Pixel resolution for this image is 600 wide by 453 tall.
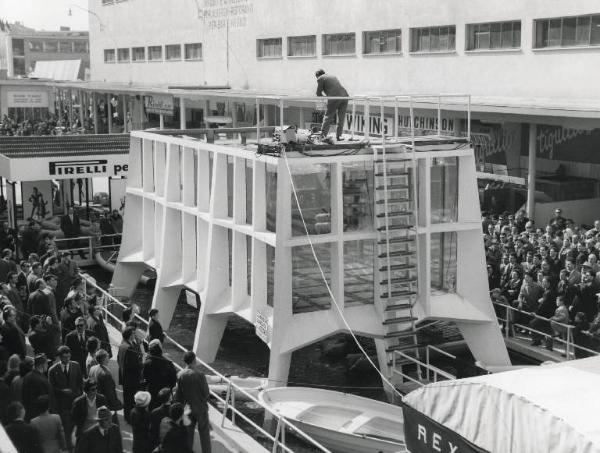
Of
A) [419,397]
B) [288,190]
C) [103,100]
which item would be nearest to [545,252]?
[288,190]

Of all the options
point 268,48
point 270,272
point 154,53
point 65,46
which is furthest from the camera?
point 65,46

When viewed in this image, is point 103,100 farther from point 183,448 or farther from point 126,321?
point 183,448

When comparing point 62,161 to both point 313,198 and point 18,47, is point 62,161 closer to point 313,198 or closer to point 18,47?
point 313,198

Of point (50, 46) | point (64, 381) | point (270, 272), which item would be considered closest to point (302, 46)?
point (270, 272)

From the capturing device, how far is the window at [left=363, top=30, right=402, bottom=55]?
3162 cm

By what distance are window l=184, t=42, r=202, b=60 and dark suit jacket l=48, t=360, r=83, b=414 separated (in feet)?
127

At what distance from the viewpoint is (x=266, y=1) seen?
131ft

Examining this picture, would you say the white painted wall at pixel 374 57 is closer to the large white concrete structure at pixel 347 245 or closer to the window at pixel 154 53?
the window at pixel 154 53

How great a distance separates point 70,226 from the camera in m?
26.0

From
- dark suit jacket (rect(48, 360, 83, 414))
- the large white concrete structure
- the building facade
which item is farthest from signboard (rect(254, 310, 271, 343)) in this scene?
the building facade

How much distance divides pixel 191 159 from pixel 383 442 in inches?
301

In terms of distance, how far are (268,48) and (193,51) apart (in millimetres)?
9773

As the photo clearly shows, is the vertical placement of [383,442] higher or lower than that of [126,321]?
lower

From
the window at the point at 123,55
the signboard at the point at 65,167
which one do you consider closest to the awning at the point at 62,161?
the signboard at the point at 65,167
